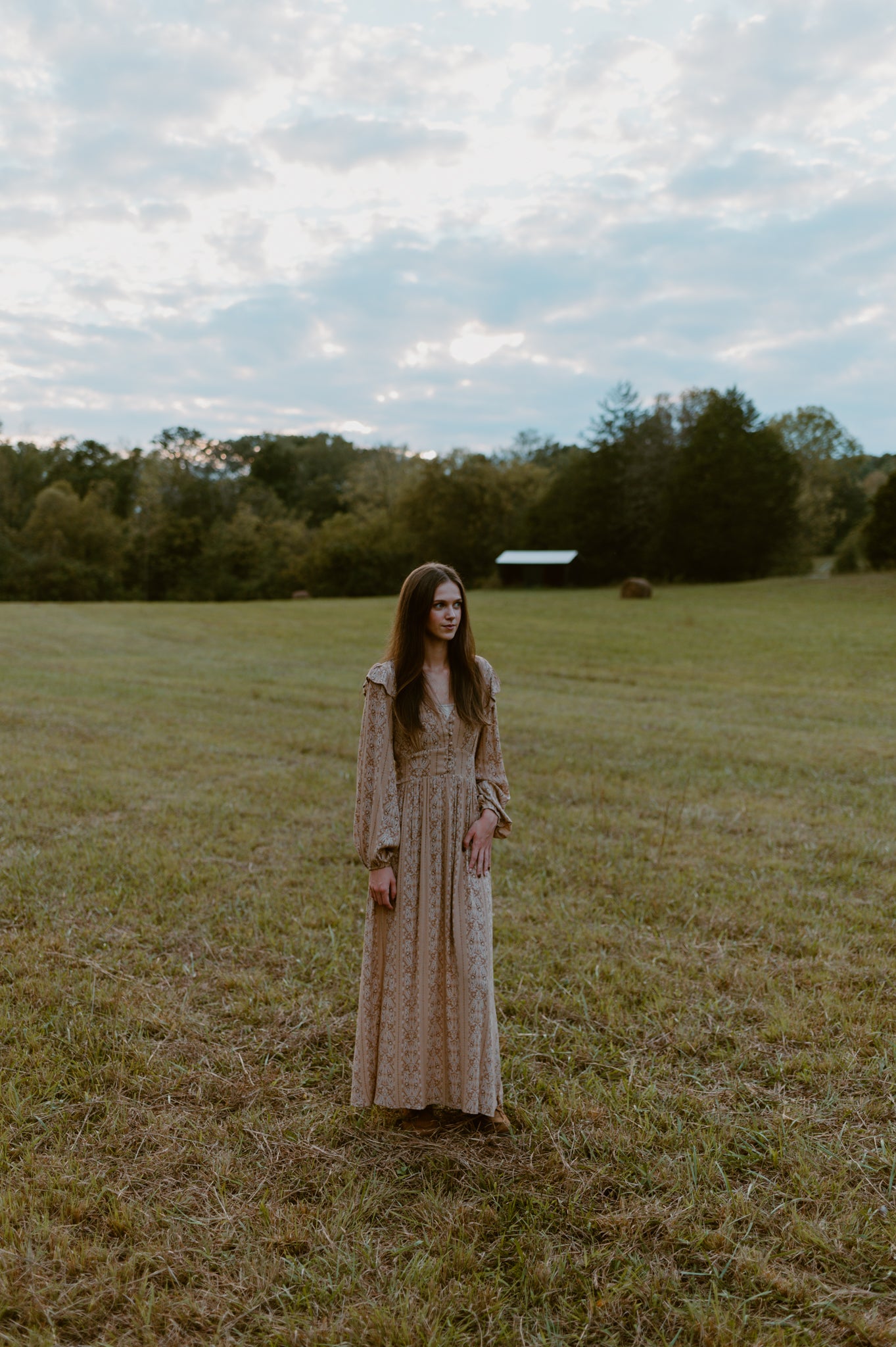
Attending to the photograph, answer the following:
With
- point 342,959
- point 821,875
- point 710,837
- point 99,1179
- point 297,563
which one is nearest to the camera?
point 99,1179

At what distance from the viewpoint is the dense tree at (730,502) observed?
44250 millimetres

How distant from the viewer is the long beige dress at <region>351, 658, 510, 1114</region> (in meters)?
3.14

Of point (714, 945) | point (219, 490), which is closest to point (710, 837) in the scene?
point (714, 945)

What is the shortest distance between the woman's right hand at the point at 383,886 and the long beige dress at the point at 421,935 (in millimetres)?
29

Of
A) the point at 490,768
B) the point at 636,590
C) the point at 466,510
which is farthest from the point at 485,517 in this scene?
the point at 490,768

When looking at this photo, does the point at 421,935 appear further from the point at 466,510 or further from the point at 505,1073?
the point at 466,510

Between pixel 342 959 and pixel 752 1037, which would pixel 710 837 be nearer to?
pixel 752 1037

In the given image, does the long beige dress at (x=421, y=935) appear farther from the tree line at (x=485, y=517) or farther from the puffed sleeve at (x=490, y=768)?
the tree line at (x=485, y=517)

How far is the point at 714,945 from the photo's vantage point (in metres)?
4.75

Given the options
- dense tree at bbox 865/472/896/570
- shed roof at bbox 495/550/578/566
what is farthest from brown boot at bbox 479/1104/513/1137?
shed roof at bbox 495/550/578/566

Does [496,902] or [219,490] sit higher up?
[219,490]

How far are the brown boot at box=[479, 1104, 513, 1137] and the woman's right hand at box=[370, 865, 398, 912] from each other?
A: 841 mm

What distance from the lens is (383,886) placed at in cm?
314

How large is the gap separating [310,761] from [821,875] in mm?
5063
